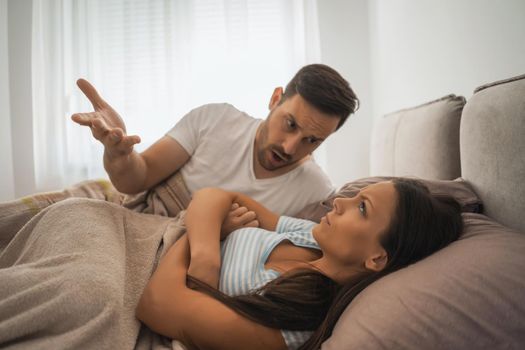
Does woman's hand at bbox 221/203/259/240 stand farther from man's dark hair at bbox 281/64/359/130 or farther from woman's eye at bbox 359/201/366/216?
man's dark hair at bbox 281/64/359/130

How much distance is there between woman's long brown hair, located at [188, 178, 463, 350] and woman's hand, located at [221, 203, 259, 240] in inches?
10.3

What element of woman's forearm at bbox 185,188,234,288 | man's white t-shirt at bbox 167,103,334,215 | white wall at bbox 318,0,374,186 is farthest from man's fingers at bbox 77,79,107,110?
white wall at bbox 318,0,374,186

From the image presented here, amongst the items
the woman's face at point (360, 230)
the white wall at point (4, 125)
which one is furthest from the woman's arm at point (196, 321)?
the white wall at point (4, 125)

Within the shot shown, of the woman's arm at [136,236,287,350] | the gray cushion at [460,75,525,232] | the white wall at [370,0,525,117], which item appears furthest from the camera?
the white wall at [370,0,525,117]

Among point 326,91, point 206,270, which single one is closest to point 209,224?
point 206,270

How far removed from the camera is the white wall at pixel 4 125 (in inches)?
111

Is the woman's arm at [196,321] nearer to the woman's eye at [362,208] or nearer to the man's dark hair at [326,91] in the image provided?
the woman's eye at [362,208]

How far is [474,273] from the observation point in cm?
57

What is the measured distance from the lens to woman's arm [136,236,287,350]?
2.10 ft

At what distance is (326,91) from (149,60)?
2176mm

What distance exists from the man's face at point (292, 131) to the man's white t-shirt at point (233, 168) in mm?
75

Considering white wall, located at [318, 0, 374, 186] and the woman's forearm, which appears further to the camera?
white wall, located at [318, 0, 374, 186]

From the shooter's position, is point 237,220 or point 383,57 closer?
point 237,220

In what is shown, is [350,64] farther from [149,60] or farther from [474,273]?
[474,273]
